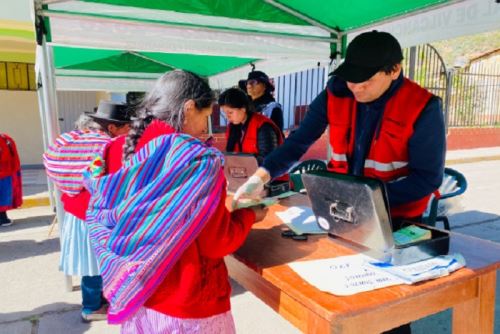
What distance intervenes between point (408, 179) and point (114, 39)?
8.29ft

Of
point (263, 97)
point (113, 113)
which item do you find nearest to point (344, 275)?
point (113, 113)

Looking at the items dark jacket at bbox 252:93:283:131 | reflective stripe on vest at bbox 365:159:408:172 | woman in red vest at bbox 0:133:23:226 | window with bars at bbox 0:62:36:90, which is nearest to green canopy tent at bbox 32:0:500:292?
dark jacket at bbox 252:93:283:131

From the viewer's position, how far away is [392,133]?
1.41 m

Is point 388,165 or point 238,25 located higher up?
point 238,25

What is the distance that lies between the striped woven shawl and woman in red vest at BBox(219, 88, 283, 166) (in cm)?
186

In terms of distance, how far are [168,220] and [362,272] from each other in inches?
21.9

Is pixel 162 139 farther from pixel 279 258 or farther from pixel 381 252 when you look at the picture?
pixel 381 252

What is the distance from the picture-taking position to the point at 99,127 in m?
2.38

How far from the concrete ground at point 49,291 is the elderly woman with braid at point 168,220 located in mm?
1404

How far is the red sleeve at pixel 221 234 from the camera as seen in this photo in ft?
3.55

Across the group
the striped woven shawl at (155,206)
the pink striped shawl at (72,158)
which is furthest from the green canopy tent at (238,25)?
the striped woven shawl at (155,206)

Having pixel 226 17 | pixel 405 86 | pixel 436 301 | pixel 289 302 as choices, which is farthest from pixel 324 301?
pixel 226 17

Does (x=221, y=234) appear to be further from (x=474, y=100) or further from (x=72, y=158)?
(x=474, y=100)

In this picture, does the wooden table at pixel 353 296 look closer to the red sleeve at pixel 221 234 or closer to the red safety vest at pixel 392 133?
the red sleeve at pixel 221 234
